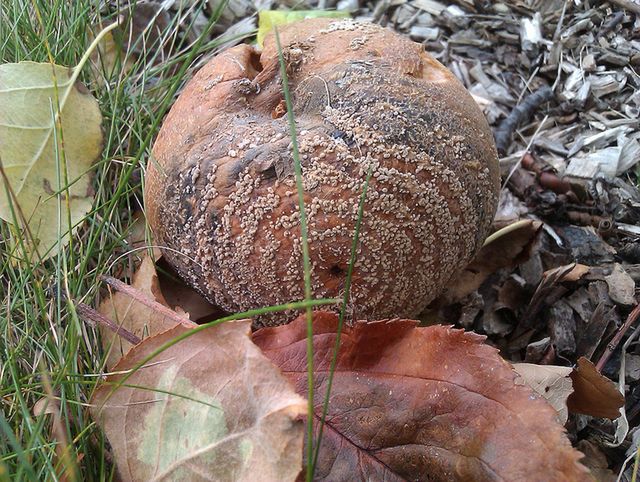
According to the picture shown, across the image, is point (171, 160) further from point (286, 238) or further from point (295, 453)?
point (295, 453)

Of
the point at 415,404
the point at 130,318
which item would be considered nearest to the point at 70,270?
the point at 130,318

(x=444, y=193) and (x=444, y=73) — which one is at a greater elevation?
(x=444, y=73)

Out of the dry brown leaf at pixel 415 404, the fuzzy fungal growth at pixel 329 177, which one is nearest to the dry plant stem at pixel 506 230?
the fuzzy fungal growth at pixel 329 177

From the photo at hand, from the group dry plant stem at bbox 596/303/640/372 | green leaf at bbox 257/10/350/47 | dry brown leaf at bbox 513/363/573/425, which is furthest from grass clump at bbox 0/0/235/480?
dry plant stem at bbox 596/303/640/372

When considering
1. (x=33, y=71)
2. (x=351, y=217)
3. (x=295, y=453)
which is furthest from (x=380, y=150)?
(x=33, y=71)

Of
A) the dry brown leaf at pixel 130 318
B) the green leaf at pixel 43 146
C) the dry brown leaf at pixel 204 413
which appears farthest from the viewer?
the green leaf at pixel 43 146

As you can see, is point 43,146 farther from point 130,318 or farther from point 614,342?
point 614,342

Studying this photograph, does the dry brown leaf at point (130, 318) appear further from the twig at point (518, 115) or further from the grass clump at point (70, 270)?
the twig at point (518, 115)
